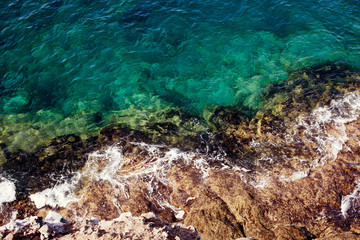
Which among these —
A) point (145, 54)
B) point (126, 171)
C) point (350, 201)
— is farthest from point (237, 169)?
point (145, 54)

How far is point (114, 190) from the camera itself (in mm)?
10398

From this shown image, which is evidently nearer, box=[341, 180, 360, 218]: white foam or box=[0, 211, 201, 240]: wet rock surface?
box=[0, 211, 201, 240]: wet rock surface

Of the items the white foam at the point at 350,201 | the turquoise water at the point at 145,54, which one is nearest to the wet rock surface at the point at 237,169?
the white foam at the point at 350,201

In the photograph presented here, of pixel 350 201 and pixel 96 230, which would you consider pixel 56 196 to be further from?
pixel 350 201

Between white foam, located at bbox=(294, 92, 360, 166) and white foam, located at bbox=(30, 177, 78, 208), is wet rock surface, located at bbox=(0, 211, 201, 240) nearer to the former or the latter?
white foam, located at bbox=(30, 177, 78, 208)

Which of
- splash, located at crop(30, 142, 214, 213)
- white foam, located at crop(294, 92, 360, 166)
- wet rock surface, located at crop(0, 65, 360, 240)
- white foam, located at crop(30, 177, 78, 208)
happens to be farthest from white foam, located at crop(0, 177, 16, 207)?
white foam, located at crop(294, 92, 360, 166)

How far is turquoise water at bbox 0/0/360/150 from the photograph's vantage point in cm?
1487

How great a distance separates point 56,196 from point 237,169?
8.06 m

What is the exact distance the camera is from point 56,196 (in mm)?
10555

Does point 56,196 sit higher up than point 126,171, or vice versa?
point 126,171

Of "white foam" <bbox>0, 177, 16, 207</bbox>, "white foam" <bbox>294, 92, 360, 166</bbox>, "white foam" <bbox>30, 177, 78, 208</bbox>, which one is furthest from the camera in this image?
"white foam" <bbox>294, 92, 360, 166</bbox>

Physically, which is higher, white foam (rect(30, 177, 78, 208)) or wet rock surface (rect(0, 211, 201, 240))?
wet rock surface (rect(0, 211, 201, 240))

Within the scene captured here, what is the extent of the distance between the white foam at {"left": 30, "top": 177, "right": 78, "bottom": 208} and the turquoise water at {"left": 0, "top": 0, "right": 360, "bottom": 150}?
10.9 ft

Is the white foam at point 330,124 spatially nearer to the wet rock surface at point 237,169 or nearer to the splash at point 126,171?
the wet rock surface at point 237,169
